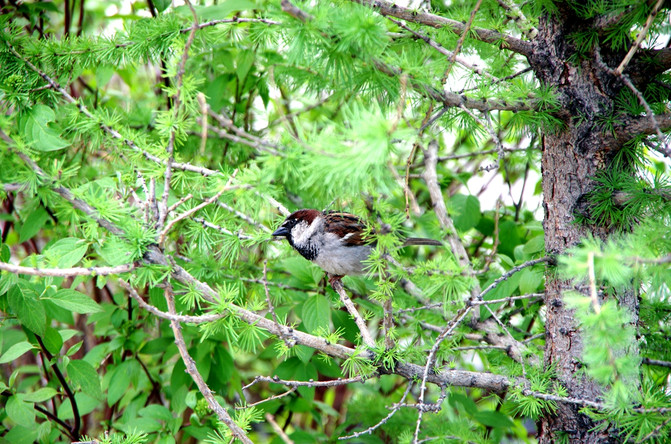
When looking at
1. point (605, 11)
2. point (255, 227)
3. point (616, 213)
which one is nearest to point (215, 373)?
point (255, 227)

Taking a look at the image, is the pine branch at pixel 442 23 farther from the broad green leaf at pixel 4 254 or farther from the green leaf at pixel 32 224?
the green leaf at pixel 32 224

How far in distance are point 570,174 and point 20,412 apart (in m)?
2.08

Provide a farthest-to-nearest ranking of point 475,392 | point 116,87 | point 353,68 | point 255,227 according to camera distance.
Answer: point 116,87, point 475,392, point 255,227, point 353,68

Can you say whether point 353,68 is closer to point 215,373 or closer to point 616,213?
point 616,213

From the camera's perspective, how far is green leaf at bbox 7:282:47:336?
5.63ft

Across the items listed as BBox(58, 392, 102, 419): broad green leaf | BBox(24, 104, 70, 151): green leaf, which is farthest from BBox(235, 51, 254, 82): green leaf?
BBox(58, 392, 102, 419): broad green leaf

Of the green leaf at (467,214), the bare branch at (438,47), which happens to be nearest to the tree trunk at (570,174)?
the bare branch at (438,47)

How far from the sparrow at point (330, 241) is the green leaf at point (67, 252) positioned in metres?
1.00

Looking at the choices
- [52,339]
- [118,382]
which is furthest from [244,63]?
[118,382]

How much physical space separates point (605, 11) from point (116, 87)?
3901mm

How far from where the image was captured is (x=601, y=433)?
1556 millimetres

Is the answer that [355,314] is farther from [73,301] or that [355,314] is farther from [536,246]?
[73,301]

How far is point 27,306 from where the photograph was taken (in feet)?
5.70

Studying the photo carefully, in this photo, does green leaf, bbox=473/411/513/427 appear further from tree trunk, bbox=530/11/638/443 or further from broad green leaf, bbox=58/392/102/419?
broad green leaf, bbox=58/392/102/419
